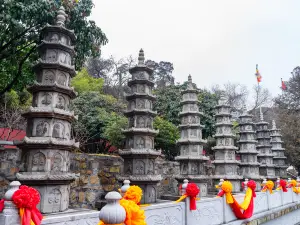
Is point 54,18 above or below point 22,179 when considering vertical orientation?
above

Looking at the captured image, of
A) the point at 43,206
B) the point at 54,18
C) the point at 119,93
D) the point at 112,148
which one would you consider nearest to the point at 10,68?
the point at 54,18

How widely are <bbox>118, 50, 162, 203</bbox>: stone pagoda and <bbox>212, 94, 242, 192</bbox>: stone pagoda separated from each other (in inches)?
232

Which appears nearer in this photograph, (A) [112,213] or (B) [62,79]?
(A) [112,213]

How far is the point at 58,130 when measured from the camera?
268 inches

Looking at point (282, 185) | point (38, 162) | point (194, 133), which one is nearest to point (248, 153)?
point (282, 185)

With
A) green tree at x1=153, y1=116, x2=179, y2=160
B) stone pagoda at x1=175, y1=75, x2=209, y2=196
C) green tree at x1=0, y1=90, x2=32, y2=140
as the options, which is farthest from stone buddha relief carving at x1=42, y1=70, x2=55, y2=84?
green tree at x1=153, y1=116, x2=179, y2=160

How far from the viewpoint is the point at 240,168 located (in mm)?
16281

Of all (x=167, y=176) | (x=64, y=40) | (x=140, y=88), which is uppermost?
(x=64, y=40)

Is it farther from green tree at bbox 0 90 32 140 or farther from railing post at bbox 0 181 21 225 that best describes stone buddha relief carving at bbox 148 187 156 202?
green tree at bbox 0 90 32 140

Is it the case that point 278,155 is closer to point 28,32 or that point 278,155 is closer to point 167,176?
point 167,176

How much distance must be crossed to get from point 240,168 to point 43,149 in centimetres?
1320

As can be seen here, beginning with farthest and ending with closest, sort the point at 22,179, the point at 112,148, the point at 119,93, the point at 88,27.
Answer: the point at 119,93
the point at 112,148
the point at 88,27
the point at 22,179

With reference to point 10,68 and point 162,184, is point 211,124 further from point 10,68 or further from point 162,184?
point 10,68

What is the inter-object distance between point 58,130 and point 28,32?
13.7 feet
